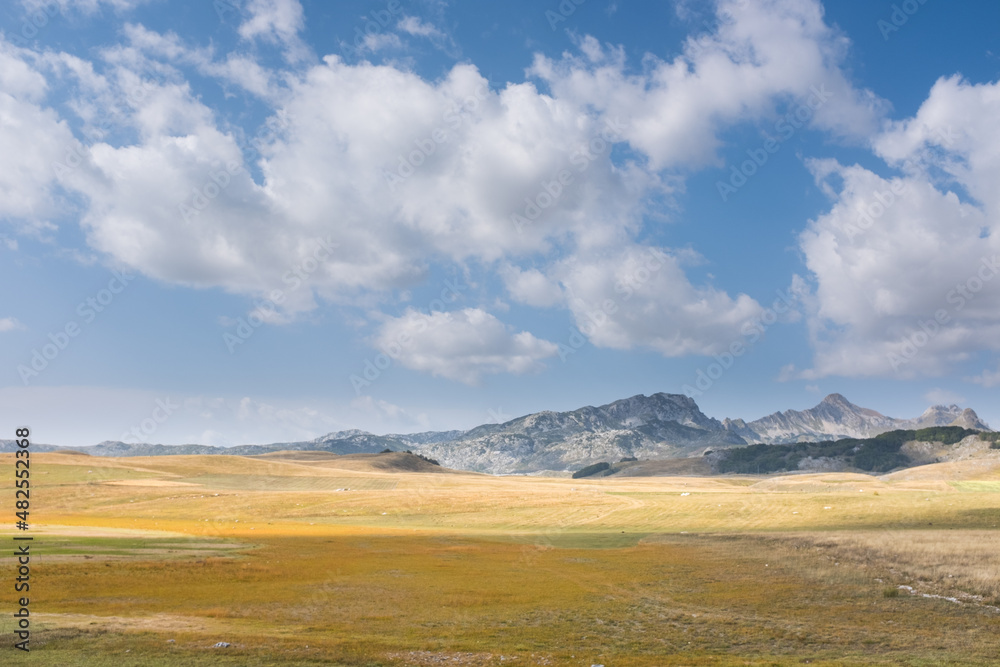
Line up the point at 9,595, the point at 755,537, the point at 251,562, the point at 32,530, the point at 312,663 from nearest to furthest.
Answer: the point at 312,663
the point at 9,595
the point at 251,562
the point at 755,537
the point at 32,530

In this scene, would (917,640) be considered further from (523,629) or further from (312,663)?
(312,663)

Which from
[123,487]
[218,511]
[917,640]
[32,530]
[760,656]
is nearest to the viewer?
[760,656]

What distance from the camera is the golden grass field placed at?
24.9 metres

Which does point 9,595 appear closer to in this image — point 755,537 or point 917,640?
point 917,640

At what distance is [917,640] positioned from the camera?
1056 inches

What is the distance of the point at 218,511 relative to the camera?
107 meters

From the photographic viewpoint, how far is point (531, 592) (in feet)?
125

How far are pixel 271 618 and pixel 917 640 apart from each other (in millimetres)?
29865

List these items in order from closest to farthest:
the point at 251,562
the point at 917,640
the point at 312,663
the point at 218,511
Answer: the point at 312,663, the point at 917,640, the point at 251,562, the point at 218,511

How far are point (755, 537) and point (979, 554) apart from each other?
22.0m

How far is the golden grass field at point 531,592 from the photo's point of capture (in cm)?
2486

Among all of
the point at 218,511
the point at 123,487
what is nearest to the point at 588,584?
the point at 218,511

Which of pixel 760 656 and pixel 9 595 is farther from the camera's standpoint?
pixel 9 595

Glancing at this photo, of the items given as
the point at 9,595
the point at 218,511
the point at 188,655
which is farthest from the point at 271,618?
the point at 218,511
